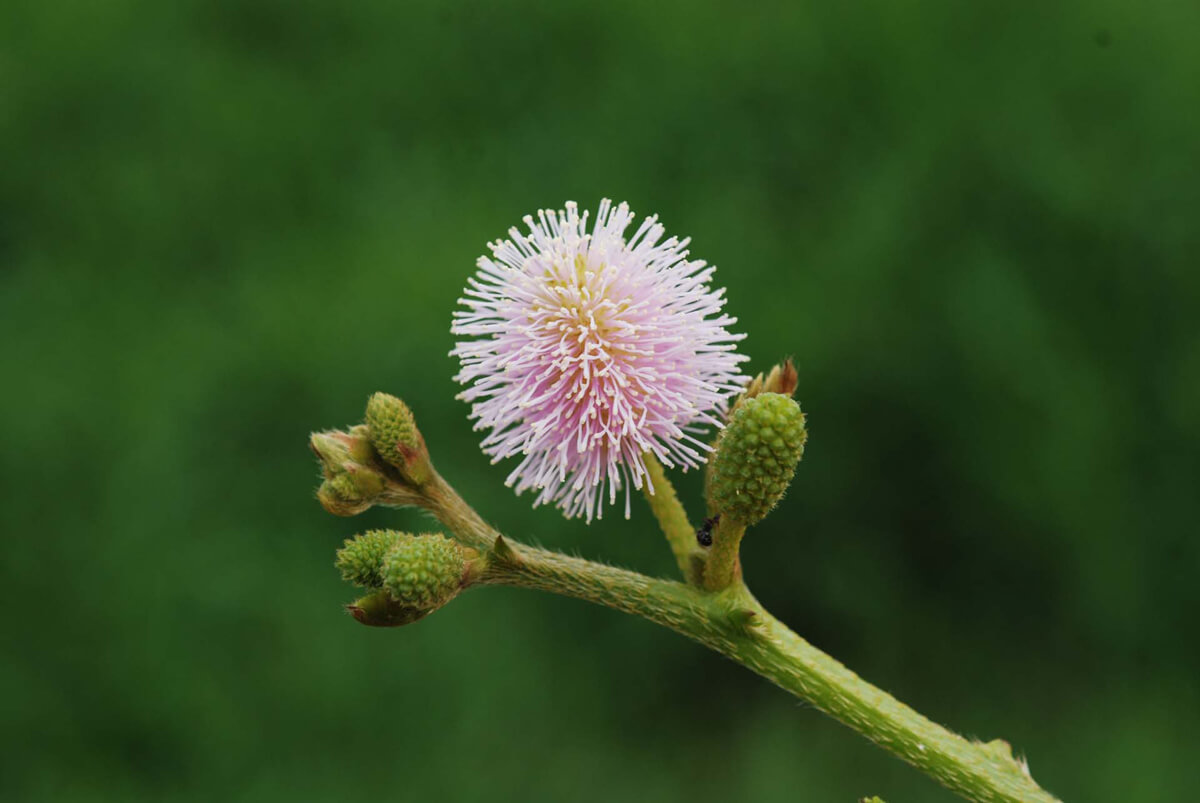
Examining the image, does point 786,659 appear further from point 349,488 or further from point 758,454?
point 349,488

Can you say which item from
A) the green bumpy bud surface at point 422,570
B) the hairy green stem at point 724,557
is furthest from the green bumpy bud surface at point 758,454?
the green bumpy bud surface at point 422,570

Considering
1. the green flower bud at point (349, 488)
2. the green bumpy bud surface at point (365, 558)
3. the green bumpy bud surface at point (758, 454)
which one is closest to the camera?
the green bumpy bud surface at point (758, 454)

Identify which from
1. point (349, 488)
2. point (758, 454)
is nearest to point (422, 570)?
point (349, 488)

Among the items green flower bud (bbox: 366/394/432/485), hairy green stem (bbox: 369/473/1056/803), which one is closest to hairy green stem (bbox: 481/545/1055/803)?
hairy green stem (bbox: 369/473/1056/803)

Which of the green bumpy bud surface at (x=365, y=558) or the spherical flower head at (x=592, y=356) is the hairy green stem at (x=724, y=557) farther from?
the green bumpy bud surface at (x=365, y=558)

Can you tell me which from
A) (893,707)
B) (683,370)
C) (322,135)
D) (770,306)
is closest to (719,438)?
(683,370)

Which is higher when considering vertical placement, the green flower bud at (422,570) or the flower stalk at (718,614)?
the flower stalk at (718,614)
